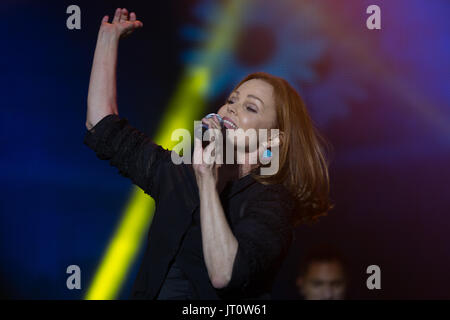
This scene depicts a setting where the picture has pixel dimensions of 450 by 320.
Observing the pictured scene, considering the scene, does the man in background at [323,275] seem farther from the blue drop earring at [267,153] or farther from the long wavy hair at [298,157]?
the blue drop earring at [267,153]

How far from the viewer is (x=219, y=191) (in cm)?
174

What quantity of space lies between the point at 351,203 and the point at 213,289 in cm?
172

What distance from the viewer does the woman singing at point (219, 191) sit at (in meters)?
1.43

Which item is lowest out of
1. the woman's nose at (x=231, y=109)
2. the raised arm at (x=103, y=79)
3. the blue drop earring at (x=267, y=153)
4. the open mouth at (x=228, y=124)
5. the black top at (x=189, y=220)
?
the black top at (x=189, y=220)

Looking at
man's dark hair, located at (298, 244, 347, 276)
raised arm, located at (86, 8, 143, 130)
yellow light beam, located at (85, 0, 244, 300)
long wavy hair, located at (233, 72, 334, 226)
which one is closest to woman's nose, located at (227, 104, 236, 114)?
long wavy hair, located at (233, 72, 334, 226)

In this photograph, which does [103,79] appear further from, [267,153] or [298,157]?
[298,157]

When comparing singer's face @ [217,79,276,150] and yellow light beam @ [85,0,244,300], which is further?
yellow light beam @ [85,0,244,300]

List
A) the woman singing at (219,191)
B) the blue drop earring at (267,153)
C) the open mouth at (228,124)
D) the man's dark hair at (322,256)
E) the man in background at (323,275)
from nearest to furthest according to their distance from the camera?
the woman singing at (219,191), the open mouth at (228,124), the blue drop earring at (267,153), the man in background at (323,275), the man's dark hair at (322,256)

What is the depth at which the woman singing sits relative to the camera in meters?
1.43

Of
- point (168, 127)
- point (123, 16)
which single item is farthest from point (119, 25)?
point (168, 127)

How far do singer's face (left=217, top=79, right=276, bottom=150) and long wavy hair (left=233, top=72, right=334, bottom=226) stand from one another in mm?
34

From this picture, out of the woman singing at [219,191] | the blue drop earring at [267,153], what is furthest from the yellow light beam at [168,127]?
the blue drop earring at [267,153]

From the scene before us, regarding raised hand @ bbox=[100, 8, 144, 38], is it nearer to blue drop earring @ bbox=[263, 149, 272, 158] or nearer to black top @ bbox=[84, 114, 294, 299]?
black top @ bbox=[84, 114, 294, 299]
